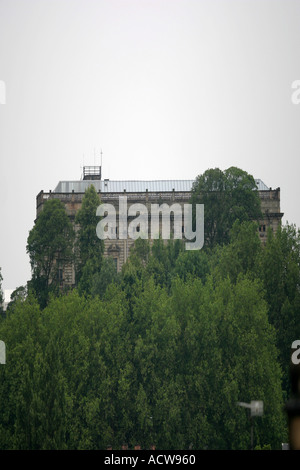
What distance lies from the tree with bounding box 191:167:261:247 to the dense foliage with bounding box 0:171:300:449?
29.3m

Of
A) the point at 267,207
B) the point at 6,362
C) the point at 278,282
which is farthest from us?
the point at 267,207

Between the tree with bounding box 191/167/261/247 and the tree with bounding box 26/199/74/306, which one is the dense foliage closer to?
the tree with bounding box 26/199/74/306

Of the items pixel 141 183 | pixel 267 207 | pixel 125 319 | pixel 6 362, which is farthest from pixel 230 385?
pixel 141 183

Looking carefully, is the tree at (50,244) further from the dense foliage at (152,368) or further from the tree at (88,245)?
the dense foliage at (152,368)

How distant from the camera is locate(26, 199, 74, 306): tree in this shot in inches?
3177

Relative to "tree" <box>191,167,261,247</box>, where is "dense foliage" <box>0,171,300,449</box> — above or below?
below

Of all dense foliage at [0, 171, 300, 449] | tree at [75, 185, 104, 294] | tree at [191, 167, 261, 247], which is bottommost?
dense foliage at [0, 171, 300, 449]

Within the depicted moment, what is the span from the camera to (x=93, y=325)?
48156 millimetres

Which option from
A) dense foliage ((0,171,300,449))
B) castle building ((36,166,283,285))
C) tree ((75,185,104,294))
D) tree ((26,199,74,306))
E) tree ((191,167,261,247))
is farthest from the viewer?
castle building ((36,166,283,285))

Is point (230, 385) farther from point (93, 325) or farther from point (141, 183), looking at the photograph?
point (141, 183)

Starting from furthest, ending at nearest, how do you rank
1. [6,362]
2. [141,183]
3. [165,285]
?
[141,183]
[165,285]
[6,362]

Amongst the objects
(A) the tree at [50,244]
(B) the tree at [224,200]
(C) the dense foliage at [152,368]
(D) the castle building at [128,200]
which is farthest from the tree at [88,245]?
(C) the dense foliage at [152,368]

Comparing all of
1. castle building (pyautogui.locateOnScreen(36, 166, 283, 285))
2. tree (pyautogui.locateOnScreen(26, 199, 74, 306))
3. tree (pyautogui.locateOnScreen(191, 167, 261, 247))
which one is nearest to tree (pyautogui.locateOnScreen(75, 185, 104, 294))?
tree (pyautogui.locateOnScreen(26, 199, 74, 306))

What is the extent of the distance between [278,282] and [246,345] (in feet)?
36.4
